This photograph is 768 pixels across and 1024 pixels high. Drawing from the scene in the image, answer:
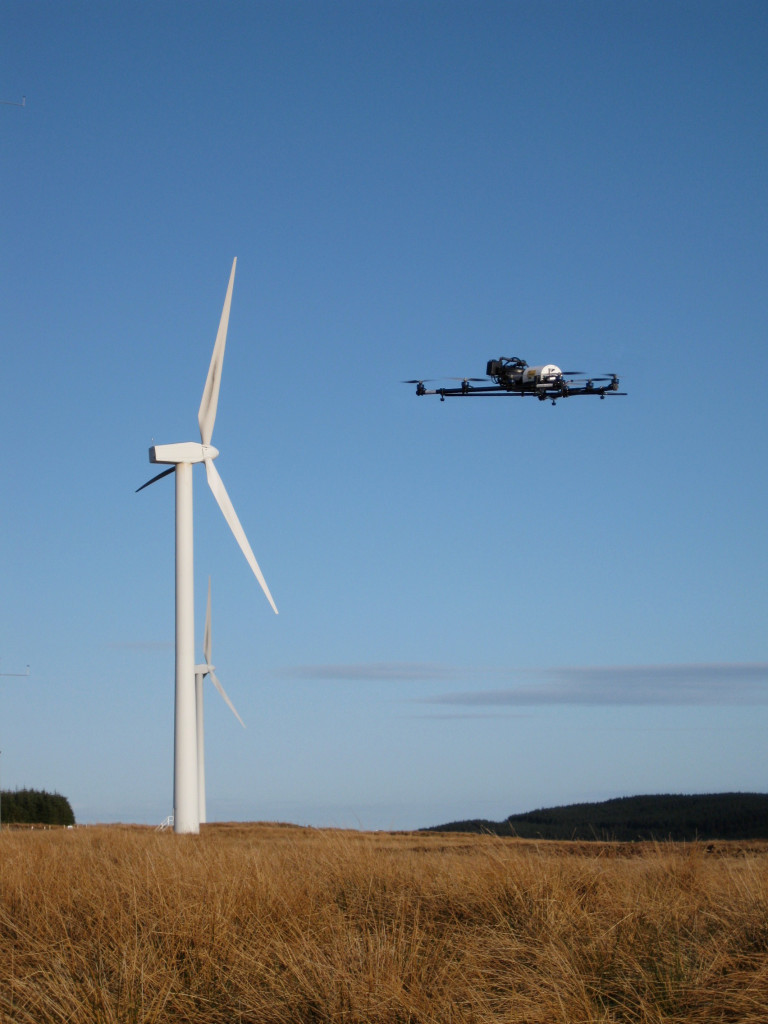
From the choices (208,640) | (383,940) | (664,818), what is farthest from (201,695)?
(383,940)

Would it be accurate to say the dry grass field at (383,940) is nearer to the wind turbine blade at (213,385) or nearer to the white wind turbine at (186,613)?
the white wind turbine at (186,613)

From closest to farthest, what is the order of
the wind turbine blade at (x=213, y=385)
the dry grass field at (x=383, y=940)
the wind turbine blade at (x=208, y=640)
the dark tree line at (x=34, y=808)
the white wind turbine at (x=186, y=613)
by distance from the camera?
1. the dry grass field at (x=383, y=940)
2. the white wind turbine at (x=186, y=613)
3. the wind turbine blade at (x=213, y=385)
4. the wind turbine blade at (x=208, y=640)
5. the dark tree line at (x=34, y=808)

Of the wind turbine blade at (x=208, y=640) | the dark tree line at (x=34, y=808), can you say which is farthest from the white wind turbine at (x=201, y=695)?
the dark tree line at (x=34, y=808)

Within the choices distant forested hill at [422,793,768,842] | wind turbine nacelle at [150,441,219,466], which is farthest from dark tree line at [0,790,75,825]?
wind turbine nacelle at [150,441,219,466]

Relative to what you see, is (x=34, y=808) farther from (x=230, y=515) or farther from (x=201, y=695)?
(x=230, y=515)

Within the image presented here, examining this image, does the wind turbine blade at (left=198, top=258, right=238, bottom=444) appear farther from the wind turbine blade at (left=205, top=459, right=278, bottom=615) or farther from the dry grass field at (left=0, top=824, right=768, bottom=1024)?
the dry grass field at (left=0, top=824, right=768, bottom=1024)

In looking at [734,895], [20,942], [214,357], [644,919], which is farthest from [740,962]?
[214,357]

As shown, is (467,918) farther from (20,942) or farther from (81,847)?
(81,847)
